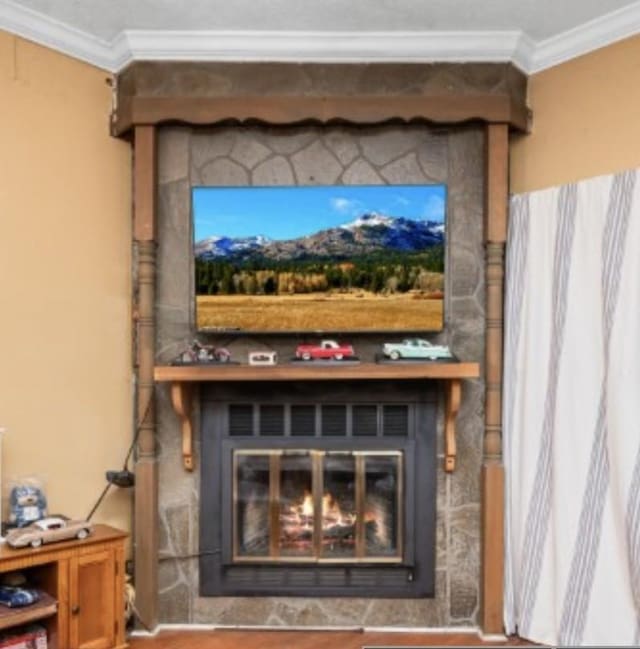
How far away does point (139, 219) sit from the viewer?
8.83ft

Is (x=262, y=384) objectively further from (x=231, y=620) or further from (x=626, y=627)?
(x=626, y=627)

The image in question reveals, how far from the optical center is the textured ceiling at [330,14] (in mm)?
2434

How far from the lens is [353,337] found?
9.07 ft

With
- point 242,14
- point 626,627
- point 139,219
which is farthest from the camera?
point 139,219

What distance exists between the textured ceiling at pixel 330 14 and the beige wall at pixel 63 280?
29 centimetres

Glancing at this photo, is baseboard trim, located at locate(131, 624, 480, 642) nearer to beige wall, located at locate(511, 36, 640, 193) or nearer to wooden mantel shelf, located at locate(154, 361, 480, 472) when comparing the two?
wooden mantel shelf, located at locate(154, 361, 480, 472)

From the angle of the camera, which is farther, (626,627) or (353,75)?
(353,75)

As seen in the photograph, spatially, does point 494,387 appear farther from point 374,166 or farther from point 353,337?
point 374,166

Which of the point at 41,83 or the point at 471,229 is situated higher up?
the point at 41,83

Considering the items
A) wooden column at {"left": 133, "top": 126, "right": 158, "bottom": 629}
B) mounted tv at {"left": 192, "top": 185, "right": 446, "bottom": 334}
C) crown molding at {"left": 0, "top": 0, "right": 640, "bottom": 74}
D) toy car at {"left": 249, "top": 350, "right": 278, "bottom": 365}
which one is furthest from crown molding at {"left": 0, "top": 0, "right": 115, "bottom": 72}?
toy car at {"left": 249, "top": 350, "right": 278, "bottom": 365}

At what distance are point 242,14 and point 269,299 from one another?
1164mm

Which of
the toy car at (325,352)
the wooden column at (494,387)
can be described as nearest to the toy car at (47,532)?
the toy car at (325,352)

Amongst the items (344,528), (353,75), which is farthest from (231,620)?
(353,75)

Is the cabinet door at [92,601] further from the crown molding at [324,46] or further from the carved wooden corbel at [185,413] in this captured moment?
the crown molding at [324,46]
